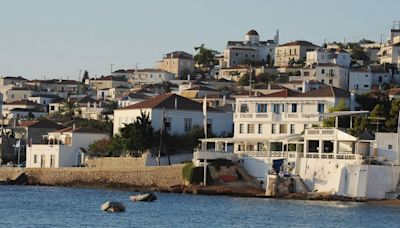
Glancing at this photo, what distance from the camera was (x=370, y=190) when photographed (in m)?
69.2

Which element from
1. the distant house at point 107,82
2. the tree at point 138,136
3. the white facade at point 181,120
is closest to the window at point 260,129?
the tree at point 138,136

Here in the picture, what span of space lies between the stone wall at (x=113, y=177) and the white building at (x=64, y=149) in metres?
2.76

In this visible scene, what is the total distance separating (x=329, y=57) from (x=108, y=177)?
196 feet

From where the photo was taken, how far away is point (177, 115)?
9088 cm

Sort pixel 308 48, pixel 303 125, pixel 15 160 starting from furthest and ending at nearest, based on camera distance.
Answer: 1. pixel 308 48
2. pixel 15 160
3. pixel 303 125

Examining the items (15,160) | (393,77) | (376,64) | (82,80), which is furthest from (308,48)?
(15,160)

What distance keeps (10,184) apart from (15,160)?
1398cm

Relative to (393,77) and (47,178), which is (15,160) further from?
(393,77)

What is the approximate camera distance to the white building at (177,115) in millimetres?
89938

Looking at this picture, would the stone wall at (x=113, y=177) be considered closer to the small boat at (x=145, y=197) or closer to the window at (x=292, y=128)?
the small boat at (x=145, y=197)

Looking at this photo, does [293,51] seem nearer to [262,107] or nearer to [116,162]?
[262,107]

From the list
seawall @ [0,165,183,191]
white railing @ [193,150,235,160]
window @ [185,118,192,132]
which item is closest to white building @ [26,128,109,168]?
seawall @ [0,165,183,191]

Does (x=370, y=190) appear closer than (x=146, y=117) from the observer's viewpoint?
Yes

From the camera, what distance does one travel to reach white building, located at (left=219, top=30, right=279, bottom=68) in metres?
155
